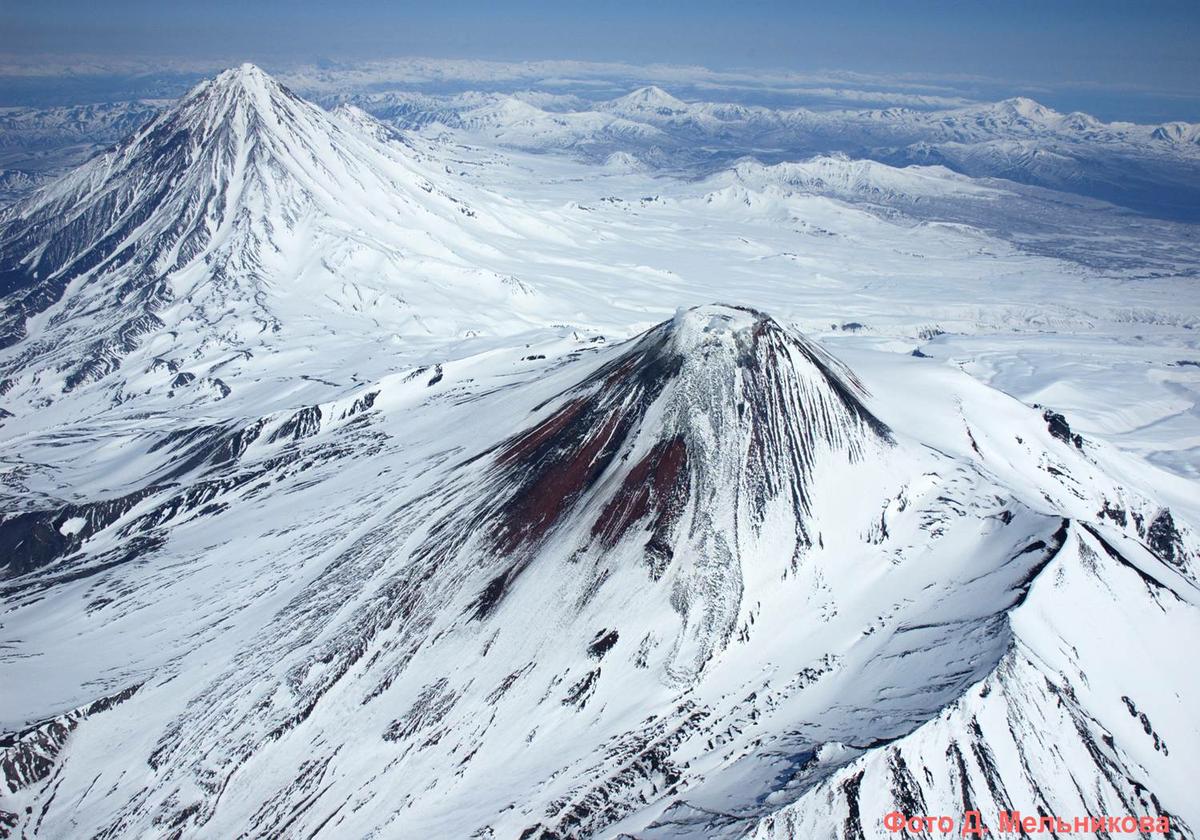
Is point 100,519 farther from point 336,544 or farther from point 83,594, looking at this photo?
point 336,544

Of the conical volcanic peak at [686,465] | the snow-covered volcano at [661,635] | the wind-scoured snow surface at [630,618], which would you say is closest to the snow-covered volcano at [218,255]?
the wind-scoured snow surface at [630,618]

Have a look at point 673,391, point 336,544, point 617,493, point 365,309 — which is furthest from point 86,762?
point 365,309

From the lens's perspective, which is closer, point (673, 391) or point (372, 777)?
point (372, 777)

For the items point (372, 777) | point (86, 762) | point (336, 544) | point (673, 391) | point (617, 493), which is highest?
point (673, 391)

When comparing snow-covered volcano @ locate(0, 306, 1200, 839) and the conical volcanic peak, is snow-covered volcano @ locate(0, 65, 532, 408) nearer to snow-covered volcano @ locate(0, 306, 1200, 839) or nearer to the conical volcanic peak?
snow-covered volcano @ locate(0, 306, 1200, 839)

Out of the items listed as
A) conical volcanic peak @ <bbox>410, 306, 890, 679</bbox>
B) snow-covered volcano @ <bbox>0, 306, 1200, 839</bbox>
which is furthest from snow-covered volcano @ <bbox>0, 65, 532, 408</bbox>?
conical volcanic peak @ <bbox>410, 306, 890, 679</bbox>

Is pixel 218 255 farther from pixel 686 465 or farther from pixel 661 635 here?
pixel 661 635
